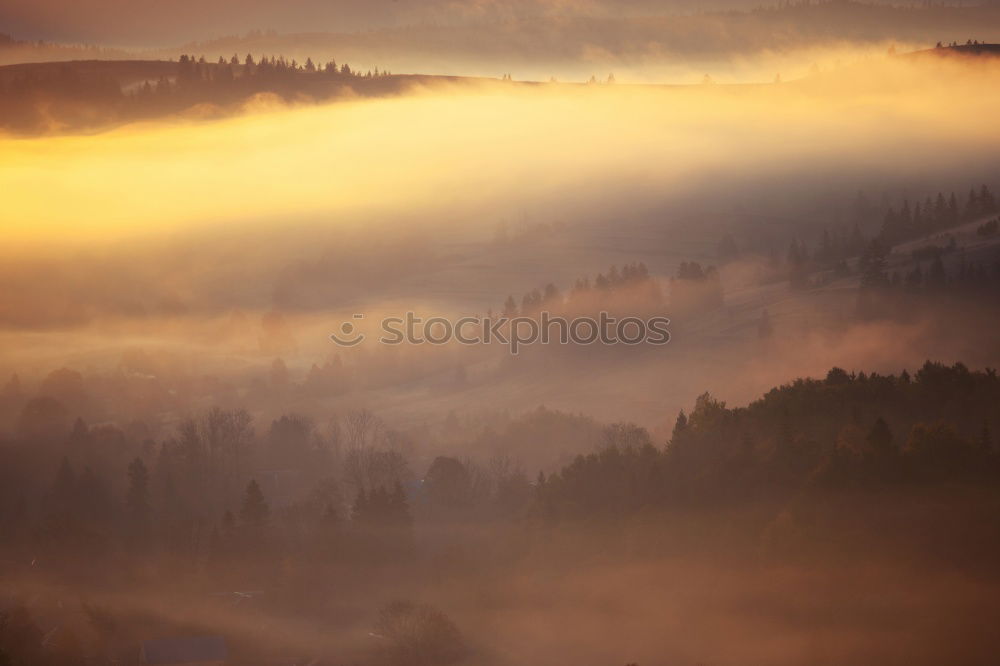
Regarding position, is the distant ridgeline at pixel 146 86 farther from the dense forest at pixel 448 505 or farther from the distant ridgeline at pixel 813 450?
the distant ridgeline at pixel 813 450

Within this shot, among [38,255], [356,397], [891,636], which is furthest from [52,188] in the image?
[891,636]

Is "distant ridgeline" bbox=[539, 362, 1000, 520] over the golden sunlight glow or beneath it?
beneath

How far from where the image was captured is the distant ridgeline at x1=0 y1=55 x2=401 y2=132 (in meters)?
131

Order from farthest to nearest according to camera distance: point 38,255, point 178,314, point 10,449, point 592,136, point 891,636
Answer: point 592,136 < point 38,255 < point 178,314 < point 10,449 < point 891,636

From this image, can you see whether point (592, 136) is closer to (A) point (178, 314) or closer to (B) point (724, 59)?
(B) point (724, 59)

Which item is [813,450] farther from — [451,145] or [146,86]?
[451,145]

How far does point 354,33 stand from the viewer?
153125 millimetres

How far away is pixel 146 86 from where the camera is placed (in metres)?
135

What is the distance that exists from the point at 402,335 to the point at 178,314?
22179 mm

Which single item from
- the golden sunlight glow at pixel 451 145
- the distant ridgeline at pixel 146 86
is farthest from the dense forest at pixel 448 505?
the golden sunlight glow at pixel 451 145

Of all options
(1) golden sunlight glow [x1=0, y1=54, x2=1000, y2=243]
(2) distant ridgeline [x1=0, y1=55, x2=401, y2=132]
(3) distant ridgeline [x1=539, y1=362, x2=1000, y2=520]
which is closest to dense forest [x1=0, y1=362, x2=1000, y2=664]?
(3) distant ridgeline [x1=539, y1=362, x2=1000, y2=520]

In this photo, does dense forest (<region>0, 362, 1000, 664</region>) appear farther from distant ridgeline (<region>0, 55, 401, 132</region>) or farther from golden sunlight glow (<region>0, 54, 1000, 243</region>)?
golden sunlight glow (<region>0, 54, 1000, 243</region>)

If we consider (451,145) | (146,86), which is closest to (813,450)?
(146,86)

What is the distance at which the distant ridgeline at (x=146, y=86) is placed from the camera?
131 meters
